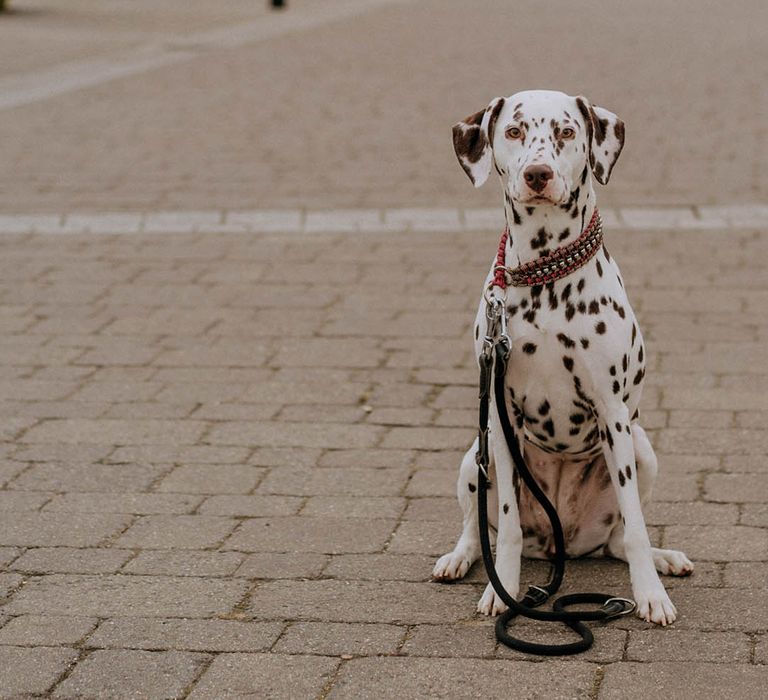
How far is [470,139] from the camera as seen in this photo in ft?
14.1

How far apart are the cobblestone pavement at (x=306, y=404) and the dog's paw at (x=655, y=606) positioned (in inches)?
1.9

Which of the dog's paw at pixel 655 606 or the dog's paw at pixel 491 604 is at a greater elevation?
the dog's paw at pixel 655 606

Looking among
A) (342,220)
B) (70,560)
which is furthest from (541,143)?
(342,220)

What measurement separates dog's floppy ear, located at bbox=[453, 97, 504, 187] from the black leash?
1.33ft

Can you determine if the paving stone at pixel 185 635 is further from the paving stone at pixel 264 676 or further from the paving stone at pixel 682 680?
the paving stone at pixel 682 680

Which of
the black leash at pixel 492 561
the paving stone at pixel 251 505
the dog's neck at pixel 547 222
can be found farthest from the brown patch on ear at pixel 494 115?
the paving stone at pixel 251 505

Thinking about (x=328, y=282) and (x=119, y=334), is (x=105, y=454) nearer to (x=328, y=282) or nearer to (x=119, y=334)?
(x=119, y=334)

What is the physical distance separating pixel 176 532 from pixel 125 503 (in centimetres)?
37

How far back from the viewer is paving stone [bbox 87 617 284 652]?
4.14 metres

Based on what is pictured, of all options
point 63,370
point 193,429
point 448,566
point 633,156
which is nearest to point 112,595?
point 448,566

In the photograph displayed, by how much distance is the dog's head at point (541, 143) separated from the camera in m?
3.99

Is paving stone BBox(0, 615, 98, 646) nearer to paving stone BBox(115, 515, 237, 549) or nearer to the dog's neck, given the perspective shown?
paving stone BBox(115, 515, 237, 549)

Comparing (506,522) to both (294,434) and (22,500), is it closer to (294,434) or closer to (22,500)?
(294,434)

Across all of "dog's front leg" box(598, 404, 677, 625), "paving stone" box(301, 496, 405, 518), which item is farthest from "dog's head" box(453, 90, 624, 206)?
"paving stone" box(301, 496, 405, 518)
